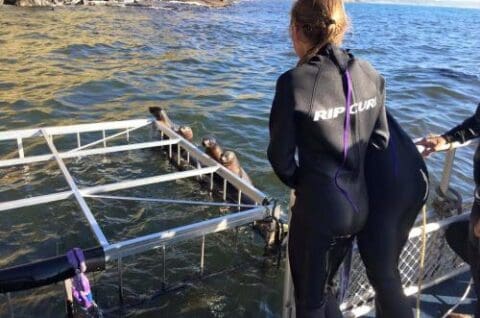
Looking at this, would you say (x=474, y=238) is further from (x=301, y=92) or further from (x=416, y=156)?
(x=301, y=92)

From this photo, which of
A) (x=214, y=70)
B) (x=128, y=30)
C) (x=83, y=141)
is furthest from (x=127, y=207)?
(x=128, y=30)

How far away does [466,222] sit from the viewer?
12.2 ft

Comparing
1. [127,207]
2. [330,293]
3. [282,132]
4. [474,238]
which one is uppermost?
[282,132]

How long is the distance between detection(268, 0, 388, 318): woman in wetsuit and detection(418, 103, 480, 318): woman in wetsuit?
677 millimetres

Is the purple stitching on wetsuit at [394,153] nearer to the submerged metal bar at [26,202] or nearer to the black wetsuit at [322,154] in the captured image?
the black wetsuit at [322,154]

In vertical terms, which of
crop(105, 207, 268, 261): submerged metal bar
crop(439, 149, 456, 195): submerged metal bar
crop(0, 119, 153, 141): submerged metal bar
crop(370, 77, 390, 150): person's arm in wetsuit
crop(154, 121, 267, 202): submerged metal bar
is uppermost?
crop(370, 77, 390, 150): person's arm in wetsuit

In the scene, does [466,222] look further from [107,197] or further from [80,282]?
[107,197]

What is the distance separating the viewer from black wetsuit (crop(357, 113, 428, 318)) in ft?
9.16

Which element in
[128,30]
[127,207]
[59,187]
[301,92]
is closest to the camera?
[301,92]

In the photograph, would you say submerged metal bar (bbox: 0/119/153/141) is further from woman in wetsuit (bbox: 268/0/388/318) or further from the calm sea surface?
woman in wetsuit (bbox: 268/0/388/318)

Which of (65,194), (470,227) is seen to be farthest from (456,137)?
(65,194)

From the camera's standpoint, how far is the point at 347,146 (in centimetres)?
254

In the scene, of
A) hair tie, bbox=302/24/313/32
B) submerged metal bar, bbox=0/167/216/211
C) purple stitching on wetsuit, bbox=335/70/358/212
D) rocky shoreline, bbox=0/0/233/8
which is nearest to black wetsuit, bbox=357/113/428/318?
purple stitching on wetsuit, bbox=335/70/358/212

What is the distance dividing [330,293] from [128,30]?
26.1 metres
